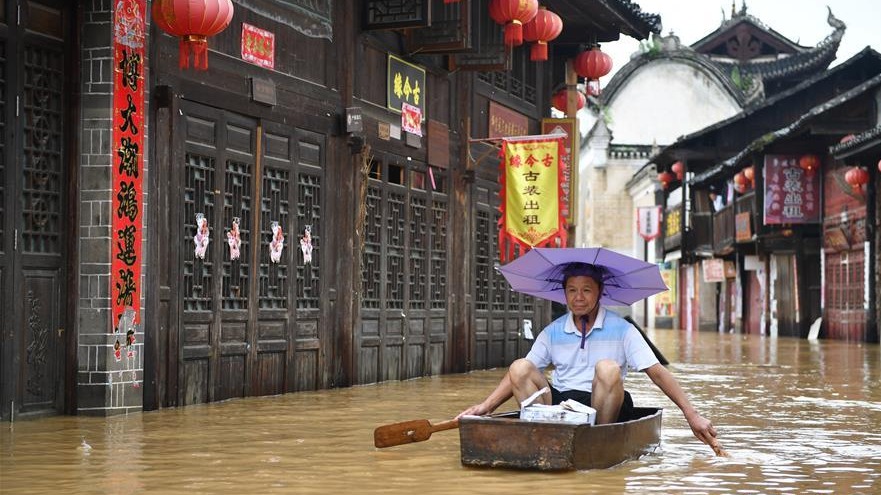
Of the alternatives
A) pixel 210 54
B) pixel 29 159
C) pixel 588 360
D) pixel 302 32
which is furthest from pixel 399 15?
pixel 588 360

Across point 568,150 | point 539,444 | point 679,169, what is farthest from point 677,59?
point 539,444

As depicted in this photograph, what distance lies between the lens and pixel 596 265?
30.2ft

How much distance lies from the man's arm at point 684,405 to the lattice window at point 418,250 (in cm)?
1001

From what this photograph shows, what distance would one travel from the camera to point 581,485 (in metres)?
8.05

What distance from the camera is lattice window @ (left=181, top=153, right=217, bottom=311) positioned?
1346 cm

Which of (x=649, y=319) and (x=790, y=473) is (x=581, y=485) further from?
(x=649, y=319)

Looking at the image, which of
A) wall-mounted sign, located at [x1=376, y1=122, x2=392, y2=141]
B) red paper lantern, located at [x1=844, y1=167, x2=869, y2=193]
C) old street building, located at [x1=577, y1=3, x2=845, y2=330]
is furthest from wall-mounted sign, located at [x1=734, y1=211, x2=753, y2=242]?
wall-mounted sign, located at [x1=376, y1=122, x2=392, y2=141]

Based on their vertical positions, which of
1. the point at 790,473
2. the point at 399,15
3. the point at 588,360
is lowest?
the point at 790,473

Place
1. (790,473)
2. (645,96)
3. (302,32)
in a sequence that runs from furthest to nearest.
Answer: (645,96), (302,32), (790,473)

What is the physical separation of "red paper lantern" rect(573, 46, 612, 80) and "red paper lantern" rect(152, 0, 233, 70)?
510 inches

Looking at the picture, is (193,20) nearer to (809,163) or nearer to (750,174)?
(809,163)

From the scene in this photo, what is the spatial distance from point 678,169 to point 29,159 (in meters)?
41.2

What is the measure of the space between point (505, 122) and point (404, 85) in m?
4.40

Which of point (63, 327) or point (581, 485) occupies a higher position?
point (63, 327)
